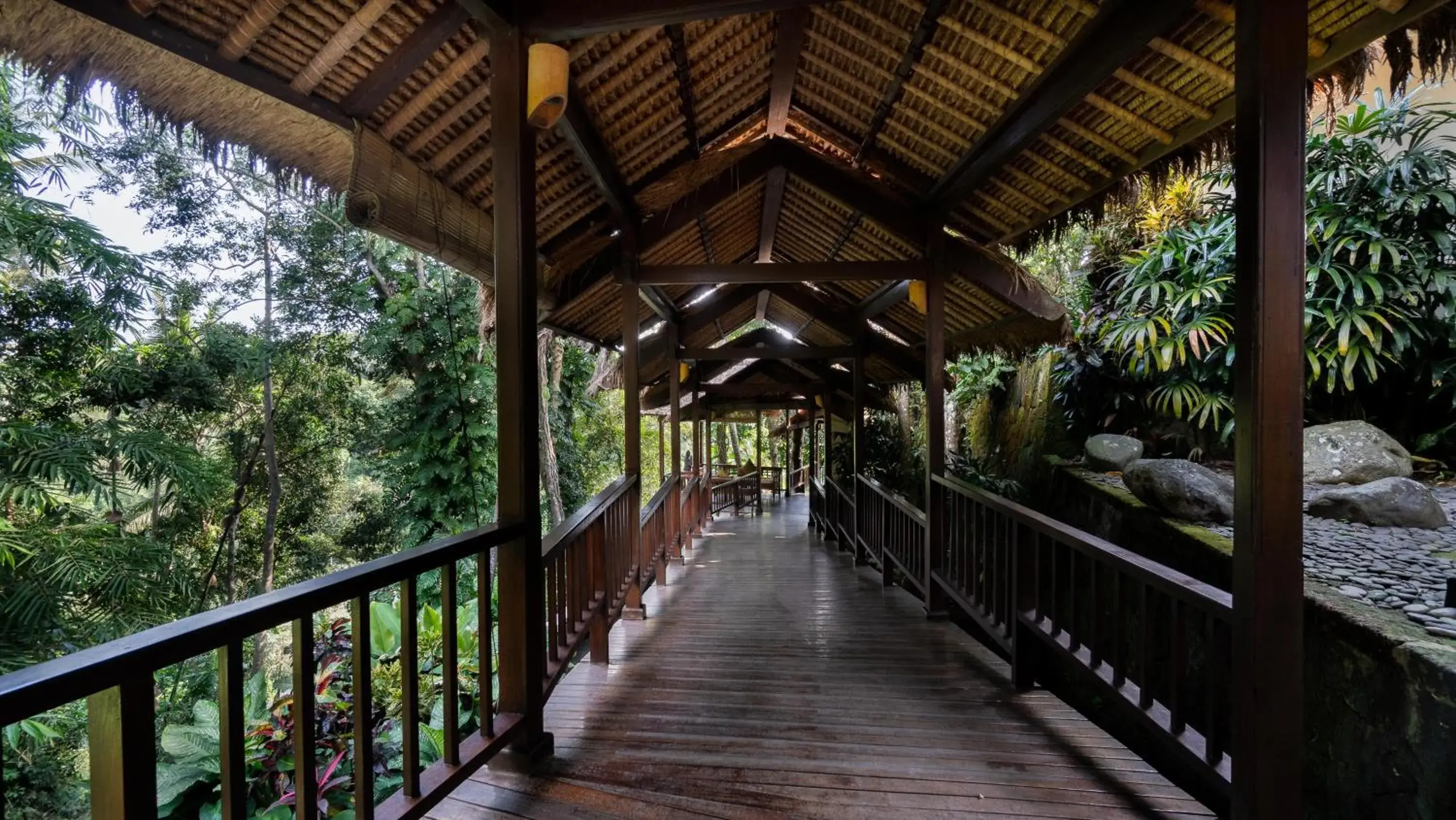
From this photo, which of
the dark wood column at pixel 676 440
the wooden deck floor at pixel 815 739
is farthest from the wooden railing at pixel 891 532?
the dark wood column at pixel 676 440

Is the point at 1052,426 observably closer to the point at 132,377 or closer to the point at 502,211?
the point at 502,211

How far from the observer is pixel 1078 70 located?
226cm

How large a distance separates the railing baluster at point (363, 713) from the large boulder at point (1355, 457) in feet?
17.3

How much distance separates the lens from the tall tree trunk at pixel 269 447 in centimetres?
883

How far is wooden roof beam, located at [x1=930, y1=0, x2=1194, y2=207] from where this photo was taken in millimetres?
1938

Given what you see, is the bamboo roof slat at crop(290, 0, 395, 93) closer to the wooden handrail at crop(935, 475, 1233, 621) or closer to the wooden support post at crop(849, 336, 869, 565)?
the wooden handrail at crop(935, 475, 1233, 621)

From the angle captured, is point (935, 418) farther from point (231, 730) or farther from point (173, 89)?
point (173, 89)

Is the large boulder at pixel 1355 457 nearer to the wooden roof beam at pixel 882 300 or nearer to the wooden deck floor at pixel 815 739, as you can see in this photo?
the wooden deck floor at pixel 815 739

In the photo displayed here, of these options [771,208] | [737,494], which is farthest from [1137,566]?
[737,494]

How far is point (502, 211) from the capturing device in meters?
2.15

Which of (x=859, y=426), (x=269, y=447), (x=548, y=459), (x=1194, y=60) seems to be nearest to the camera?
(x=1194, y=60)

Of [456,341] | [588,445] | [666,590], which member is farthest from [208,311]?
[666,590]

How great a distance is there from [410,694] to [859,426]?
5.62 meters

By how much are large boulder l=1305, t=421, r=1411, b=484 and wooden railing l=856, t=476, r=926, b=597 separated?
2.52 m
